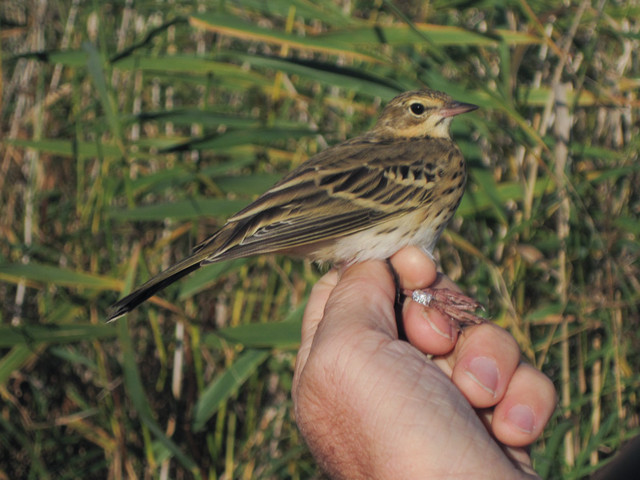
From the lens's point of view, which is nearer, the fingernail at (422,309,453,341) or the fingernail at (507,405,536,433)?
the fingernail at (507,405,536,433)

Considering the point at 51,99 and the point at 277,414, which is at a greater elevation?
the point at 51,99

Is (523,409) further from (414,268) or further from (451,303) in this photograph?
(414,268)

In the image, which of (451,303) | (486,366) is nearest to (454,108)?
(451,303)

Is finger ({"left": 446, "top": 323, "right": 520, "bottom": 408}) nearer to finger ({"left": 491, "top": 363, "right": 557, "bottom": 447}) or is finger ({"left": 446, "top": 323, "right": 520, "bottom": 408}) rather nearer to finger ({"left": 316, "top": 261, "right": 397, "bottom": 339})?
finger ({"left": 491, "top": 363, "right": 557, "bottom": 447})

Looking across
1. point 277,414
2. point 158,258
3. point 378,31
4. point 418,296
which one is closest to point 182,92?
point 158,258

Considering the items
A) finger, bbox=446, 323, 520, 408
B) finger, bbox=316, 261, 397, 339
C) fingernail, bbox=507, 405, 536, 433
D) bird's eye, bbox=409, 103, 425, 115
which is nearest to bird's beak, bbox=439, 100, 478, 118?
bird's eye, bbox=409, 103, 425, 115

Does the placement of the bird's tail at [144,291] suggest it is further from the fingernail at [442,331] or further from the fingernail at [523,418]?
the fingernail at [523,418]

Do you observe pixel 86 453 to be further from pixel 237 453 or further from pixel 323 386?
pixel 323 386
